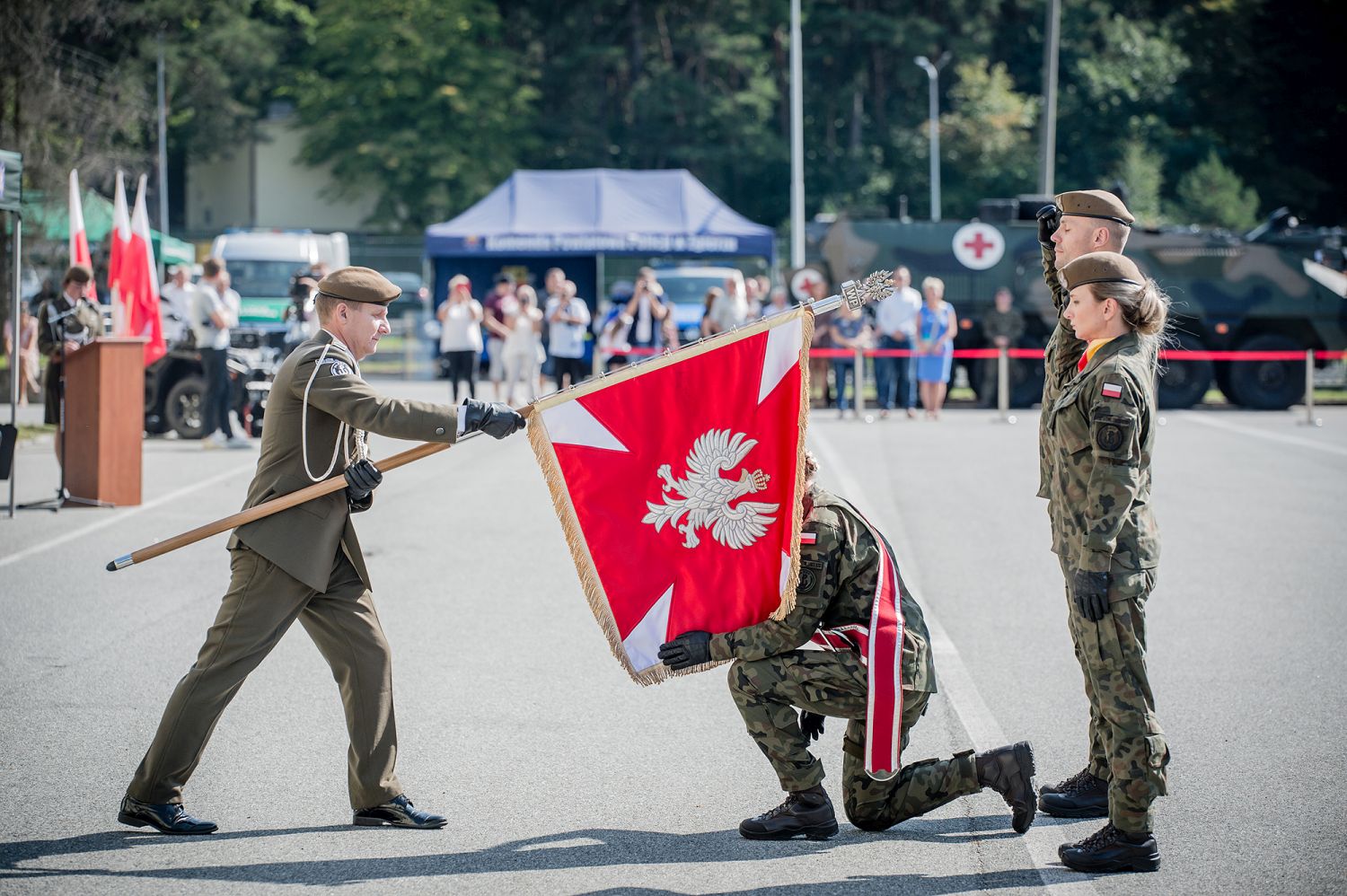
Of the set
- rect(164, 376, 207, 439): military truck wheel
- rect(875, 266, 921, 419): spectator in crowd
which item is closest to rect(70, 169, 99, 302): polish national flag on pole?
rect(164, 376, 207, 439): military truck wheel

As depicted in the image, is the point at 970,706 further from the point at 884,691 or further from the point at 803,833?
the point at 884,691

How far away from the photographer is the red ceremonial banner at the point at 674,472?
513cm

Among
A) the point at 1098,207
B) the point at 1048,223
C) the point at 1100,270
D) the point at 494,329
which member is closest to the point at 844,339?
the point at 494,329

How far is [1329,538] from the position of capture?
36.6 ft

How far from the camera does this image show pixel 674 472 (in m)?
5.20

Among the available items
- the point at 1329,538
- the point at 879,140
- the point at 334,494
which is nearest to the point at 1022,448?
the point at 1329,538

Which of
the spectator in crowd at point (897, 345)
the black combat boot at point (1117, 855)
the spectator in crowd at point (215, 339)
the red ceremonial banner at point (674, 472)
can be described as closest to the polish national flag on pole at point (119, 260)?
the spectator in crowd at point (215, 339)

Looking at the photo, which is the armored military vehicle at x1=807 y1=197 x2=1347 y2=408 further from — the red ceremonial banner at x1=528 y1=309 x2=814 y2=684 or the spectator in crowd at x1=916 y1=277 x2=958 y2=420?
the red ceremonial banner at x1=528 y1=309 x2=814 y2=684

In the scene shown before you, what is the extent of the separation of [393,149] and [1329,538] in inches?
1748

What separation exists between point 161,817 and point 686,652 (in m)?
1.71

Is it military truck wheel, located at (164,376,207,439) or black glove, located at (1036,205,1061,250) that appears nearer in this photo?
black glove, located at (1036,205,1061,250)

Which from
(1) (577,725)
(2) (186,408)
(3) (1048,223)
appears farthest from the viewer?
(2) (186,408)

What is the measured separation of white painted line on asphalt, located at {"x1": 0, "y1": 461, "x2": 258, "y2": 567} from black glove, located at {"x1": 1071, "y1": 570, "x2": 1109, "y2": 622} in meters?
7.08

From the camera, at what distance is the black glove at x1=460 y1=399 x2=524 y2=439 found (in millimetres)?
4973
